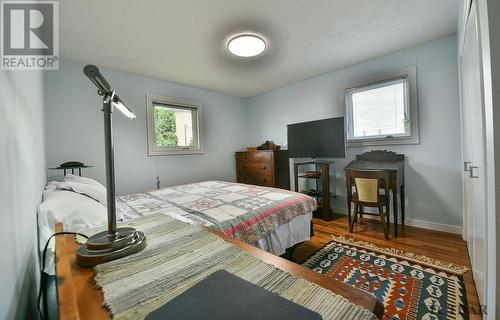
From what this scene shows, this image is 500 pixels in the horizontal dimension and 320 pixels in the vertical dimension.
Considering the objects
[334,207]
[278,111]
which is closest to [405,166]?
[334,207]

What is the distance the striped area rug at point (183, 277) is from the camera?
462 millimetres

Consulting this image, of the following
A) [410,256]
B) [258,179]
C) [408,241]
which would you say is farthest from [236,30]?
[408,241]

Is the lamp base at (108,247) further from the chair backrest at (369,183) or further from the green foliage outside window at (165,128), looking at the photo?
the green foliage outside window at (165,128)

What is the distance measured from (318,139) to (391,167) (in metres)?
1.12

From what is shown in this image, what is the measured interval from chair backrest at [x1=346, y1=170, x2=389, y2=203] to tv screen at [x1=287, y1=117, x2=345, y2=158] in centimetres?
58

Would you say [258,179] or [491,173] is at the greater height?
[491,173]

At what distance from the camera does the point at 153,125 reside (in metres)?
3.51

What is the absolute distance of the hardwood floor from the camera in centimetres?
202

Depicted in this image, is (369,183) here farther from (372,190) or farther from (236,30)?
(236,30)

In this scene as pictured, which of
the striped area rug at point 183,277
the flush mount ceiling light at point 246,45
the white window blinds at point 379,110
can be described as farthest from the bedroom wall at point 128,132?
the striped area rug at point 183,277

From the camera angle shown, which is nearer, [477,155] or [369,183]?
[477,155]

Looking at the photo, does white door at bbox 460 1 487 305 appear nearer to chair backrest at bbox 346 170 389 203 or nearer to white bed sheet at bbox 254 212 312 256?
chair backrest at bbox 346 170 389 203

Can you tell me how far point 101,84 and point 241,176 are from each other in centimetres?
397

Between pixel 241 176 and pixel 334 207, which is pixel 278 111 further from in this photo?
pixel 334 207
